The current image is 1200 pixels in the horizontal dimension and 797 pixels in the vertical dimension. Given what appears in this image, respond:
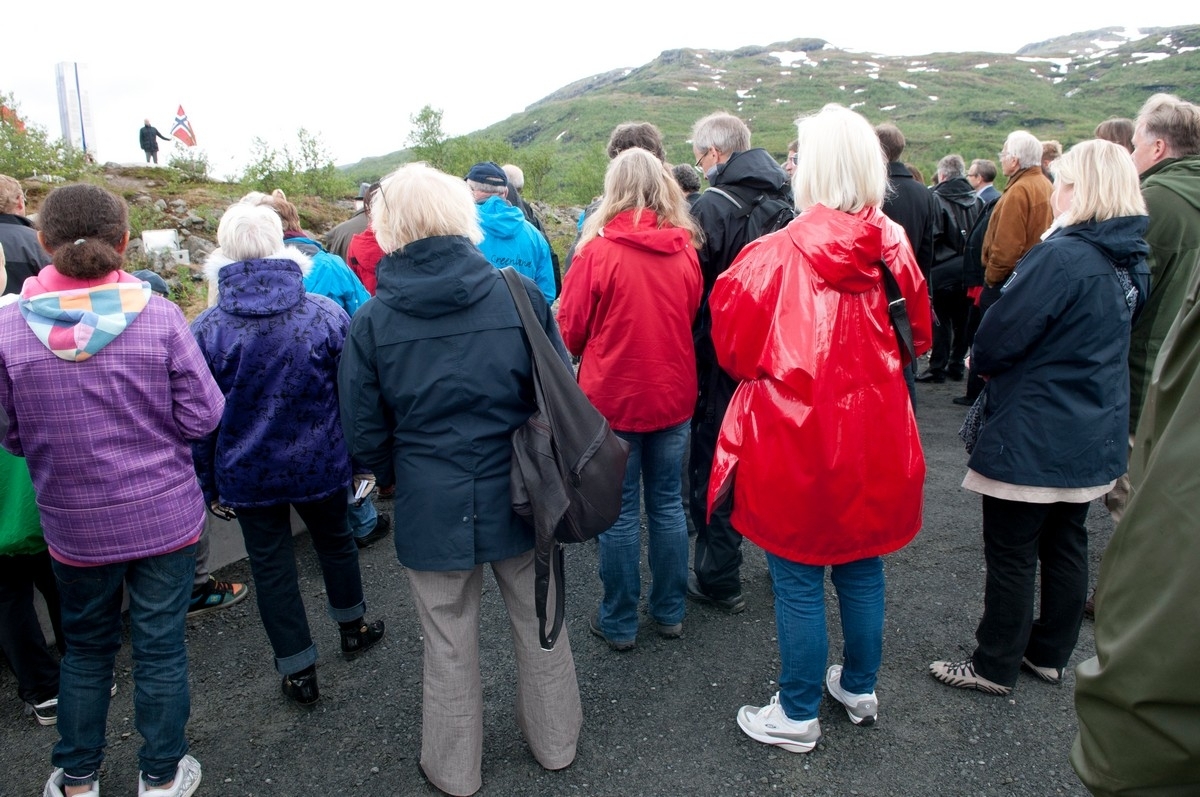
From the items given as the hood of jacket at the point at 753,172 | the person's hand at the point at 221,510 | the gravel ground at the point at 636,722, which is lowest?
the gravel ground at the point at 636,722

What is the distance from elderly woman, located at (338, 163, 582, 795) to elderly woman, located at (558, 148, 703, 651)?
2.16 ft

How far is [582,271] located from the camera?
329 centimetres

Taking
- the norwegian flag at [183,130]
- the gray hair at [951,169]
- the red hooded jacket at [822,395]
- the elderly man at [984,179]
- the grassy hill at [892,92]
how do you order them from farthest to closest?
the grassy hill at [892,92] < the norwegian flag at [183,130] < the elderly man at [984,179] < the gray hair at [951,169] < the red hooded jacket at [822,395]

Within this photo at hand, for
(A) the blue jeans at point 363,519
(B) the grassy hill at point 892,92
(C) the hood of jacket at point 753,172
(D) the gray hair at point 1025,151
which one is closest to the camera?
(C) the hood of jacket at point 753,172

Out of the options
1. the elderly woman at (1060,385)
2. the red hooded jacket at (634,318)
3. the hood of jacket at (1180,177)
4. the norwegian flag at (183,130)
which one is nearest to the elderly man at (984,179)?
the hood of jacket at (1180,177)

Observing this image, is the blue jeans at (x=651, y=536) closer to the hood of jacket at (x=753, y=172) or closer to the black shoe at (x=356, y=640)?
the black shoe at (x=356, y=640)

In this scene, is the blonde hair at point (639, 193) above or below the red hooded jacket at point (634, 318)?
above

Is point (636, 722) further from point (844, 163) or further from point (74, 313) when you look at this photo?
point (74, 313)

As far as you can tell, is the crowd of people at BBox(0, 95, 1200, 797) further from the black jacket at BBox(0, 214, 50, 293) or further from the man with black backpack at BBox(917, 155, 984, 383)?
the man with black backpack at BBox(917, 155, 984, 383)

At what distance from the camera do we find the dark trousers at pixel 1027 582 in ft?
9.84

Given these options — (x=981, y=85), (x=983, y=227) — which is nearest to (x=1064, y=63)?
(x=981, y=85)

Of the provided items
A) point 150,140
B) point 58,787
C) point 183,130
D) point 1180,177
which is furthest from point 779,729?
point 150,140

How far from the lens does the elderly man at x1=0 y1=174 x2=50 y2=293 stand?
165 inches

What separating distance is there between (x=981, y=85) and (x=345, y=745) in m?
126
